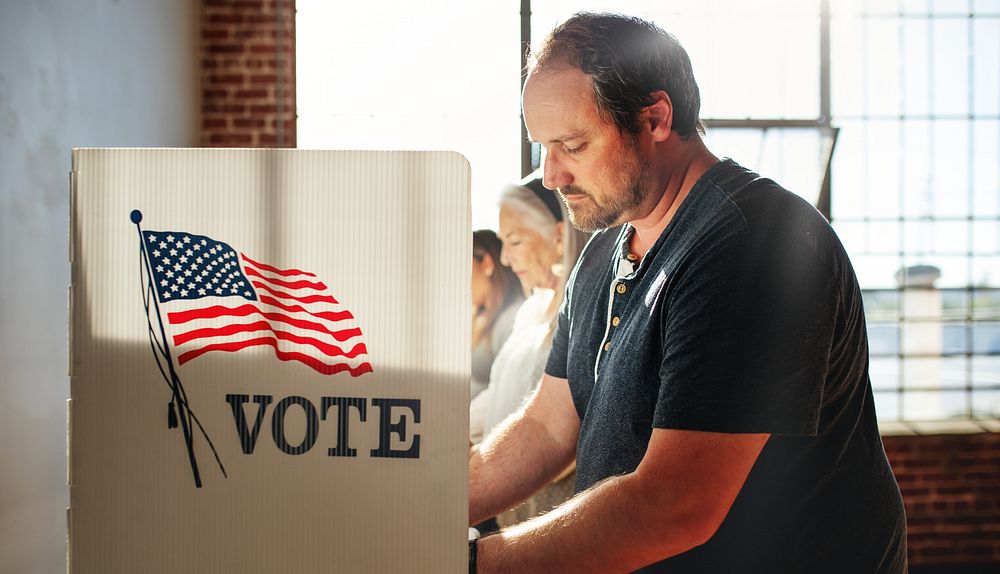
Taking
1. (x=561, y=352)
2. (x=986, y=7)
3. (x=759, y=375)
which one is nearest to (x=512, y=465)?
(x=561, y=352)

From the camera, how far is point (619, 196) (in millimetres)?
1021

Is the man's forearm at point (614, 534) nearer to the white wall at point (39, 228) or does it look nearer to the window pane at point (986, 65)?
the white wall at point (39, 228)

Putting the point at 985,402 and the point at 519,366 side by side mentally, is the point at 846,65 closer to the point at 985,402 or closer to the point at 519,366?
the point at 985,402

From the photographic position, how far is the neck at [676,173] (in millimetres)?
1036

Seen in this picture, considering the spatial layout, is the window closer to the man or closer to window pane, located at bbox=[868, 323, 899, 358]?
window pane, located at bbox=[868, 323, 899, 358]

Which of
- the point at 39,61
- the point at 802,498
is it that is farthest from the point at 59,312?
the point at 802,498

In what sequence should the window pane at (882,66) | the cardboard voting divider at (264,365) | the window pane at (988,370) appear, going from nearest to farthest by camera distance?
the cardboard voting divider at (264,365) → the window pane at (882,66) → the window pane at (988,370)

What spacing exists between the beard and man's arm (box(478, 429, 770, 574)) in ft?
1.16

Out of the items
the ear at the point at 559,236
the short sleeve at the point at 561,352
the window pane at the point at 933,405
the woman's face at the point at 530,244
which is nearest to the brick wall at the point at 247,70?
the woman's face at the point at 530,244

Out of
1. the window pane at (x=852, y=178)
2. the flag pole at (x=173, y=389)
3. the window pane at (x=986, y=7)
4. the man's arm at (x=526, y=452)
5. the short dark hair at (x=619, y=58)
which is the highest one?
the window pane at (x=986, y=7)

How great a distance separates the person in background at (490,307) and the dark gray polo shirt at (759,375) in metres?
1.61

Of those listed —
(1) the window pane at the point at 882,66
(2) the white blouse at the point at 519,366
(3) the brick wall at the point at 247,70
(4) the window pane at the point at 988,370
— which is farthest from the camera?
(4) the window pane at the point at 988,370

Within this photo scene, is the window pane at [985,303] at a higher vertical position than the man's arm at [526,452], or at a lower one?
higher

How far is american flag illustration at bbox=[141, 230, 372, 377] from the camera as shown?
644 mm
